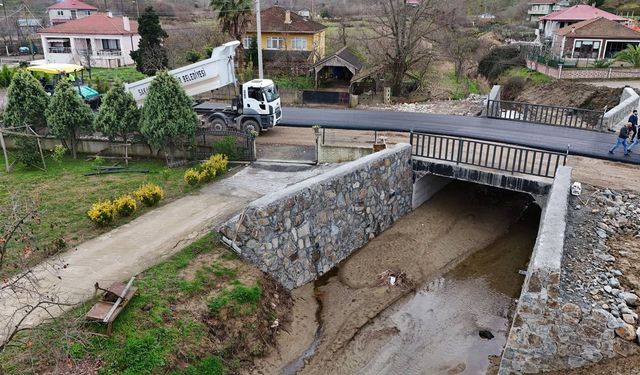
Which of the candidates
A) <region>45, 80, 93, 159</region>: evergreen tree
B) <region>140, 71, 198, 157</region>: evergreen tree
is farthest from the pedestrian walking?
<region>45, 80, 93, 159</region>: evergreen tree

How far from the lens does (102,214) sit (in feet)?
43.7

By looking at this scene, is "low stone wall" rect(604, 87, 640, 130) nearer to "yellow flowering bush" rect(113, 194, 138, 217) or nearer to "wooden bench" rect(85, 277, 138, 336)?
"yellow flowering bush" rect(113, 194, 138, 217)

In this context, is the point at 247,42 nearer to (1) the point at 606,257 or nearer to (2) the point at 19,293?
(2) the point at 19,293

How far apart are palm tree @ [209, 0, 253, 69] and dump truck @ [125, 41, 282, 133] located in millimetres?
12459

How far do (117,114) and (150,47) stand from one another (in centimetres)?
2109

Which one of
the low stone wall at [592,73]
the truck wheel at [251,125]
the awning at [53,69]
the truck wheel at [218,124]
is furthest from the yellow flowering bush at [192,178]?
the low stone wall at [592,73]

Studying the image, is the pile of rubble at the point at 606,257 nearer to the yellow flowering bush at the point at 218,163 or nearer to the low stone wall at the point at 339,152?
the low stone wall at the point at 339,152

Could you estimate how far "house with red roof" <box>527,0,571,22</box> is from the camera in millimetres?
82688

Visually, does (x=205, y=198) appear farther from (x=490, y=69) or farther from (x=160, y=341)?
(x=490, y=69)

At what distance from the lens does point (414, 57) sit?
3588 centimetres

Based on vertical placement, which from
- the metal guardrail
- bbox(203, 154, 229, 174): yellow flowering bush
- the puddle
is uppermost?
the metal guardrail

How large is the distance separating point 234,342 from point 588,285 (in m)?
7.62

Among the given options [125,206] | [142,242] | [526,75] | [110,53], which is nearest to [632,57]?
[526,75]

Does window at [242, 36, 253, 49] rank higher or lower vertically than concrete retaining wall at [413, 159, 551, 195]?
higher
